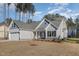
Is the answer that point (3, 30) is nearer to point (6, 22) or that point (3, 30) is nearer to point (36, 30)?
point (6, 22)

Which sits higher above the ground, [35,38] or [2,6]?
[2,6]

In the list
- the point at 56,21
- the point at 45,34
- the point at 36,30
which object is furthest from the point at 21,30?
the point at 56,21

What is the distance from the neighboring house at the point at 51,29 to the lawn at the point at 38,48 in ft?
0.32

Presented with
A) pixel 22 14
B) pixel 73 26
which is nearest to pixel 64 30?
pixel 73 26

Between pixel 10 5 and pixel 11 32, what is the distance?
38cm

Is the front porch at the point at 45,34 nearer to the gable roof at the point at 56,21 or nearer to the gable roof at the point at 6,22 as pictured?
the gable roof at the point at 56,21

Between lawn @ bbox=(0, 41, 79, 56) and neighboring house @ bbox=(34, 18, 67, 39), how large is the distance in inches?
3.8

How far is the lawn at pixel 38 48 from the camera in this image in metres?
7.14

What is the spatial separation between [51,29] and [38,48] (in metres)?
0.32

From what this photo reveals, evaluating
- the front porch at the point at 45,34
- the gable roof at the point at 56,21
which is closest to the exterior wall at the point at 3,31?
the front porch at the point at 45,34

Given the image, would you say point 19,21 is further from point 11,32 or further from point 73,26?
point 73,26

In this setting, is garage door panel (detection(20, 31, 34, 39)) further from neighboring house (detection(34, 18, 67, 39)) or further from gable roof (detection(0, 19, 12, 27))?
gable roof (detection(0, 19, 12, 27))

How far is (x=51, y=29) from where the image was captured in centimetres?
719

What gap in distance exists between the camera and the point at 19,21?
721cm
